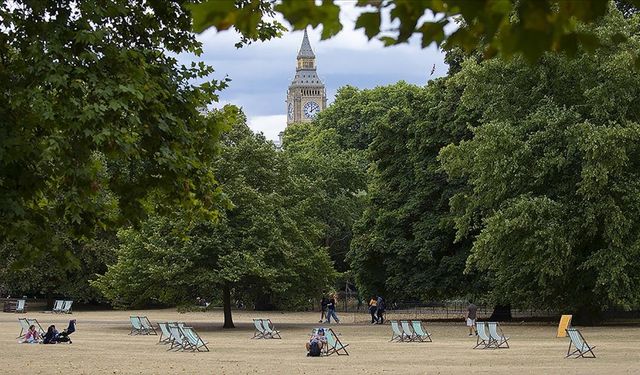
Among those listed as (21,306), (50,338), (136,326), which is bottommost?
(50,338)

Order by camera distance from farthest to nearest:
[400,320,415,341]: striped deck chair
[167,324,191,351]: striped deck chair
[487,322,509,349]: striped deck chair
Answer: [400,320,415,341]: striped deck chair, [167,324,191,351]: striped deck chair, [487,322,509,349]: striped deck chair

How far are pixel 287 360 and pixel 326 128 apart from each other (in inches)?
2808

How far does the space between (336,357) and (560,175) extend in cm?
1509

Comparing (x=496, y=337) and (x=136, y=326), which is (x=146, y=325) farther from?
(x=496, y=337)

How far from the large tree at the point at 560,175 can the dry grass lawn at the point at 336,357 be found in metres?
2.05

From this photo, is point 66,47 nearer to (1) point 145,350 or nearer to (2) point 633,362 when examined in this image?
(2) point 633,362

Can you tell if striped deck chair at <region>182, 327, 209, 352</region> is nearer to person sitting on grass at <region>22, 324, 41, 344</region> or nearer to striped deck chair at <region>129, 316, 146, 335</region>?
person sitting on grass at <region>22, 324, 41, 344</region>

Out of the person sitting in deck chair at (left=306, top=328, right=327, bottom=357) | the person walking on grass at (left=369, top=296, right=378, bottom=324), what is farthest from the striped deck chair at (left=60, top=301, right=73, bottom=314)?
the person sitting in deck chair at (left=306, top=328, right=327, bottom=357)

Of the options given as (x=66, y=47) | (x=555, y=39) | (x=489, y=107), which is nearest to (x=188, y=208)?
(x=66, y=47)

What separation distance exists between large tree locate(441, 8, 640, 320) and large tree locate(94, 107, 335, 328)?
296 inches

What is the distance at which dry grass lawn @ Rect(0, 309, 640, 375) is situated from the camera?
2247 centimetres

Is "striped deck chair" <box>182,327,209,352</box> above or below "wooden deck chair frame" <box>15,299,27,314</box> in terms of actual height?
below

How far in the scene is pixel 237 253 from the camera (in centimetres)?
4194

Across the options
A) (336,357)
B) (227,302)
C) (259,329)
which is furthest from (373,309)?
(336,357)
